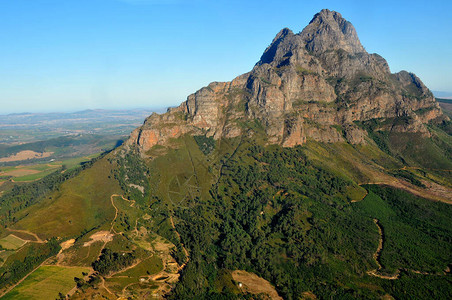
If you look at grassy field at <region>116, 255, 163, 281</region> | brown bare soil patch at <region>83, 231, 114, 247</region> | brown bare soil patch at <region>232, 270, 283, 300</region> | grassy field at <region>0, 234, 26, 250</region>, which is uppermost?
grassy field at <region>0, 234, 26, 250</region>

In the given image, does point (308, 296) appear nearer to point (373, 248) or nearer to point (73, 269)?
point (373, 248)

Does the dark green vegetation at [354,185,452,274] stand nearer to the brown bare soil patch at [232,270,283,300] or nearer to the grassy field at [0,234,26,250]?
the brown bare soil patch at [232,270,283,300]

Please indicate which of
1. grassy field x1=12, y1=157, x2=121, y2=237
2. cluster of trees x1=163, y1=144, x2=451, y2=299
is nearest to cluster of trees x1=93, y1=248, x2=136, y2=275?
cluster of trees x1=163, y1=144, x2=451, y2=299

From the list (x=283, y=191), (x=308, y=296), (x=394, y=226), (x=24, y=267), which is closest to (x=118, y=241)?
(x=24, y=267)

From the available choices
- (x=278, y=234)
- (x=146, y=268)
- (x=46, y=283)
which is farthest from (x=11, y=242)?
(x=278, y=234)

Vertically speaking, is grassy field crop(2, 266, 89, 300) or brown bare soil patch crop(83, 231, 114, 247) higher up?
brown bare soil patch crop(83, 231, 114, 247)

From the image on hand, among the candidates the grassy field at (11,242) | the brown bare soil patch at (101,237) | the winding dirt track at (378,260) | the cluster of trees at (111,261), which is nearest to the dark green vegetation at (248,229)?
the cluster of trees at (111,261)
